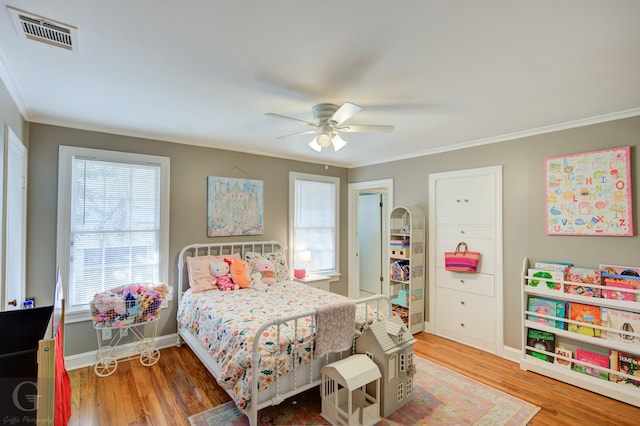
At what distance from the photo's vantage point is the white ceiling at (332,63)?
1.45 metres

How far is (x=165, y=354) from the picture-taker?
3494mm

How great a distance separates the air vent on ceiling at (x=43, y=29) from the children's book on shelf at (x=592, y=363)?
450cm

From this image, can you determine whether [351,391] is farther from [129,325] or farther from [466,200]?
[466,200]

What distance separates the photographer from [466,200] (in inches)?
153

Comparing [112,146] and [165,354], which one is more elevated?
[112,146]

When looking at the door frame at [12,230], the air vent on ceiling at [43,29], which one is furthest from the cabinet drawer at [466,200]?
the door frame at [12,230]

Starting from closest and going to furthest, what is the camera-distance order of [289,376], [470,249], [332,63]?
[332,63] < [289,376] < [470,249]

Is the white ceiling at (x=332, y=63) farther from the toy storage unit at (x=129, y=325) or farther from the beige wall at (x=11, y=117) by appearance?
the toy storage unit at (x=129, y=325)

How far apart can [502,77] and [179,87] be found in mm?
2268

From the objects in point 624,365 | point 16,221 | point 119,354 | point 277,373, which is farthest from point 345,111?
point 119,354

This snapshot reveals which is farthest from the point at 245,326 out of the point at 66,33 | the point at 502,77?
the point at 502,77

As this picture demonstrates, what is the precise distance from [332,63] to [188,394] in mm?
2902

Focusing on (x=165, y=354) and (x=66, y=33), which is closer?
(x=66, y=33)

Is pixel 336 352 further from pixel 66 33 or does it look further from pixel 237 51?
pixel 66 33
